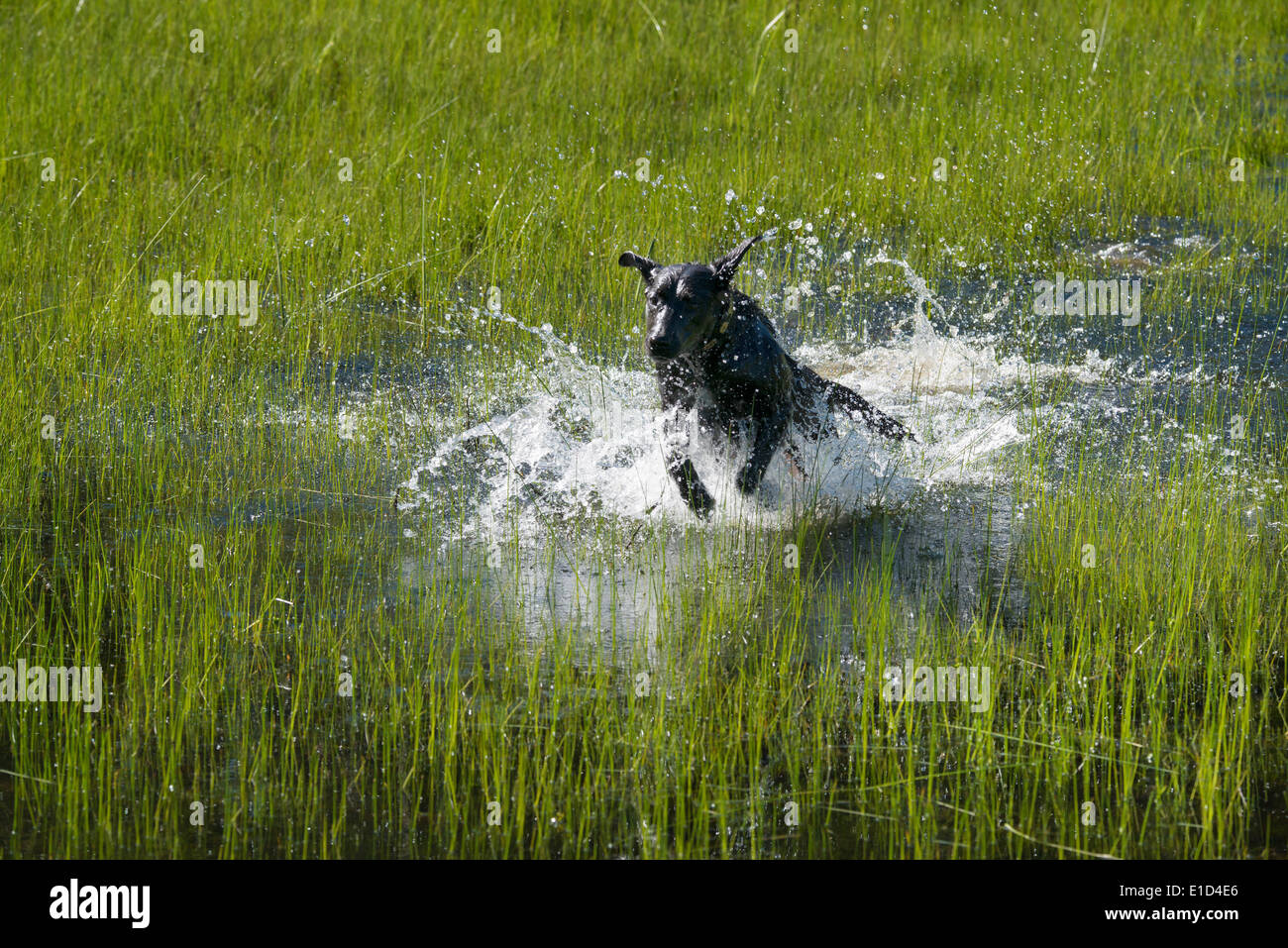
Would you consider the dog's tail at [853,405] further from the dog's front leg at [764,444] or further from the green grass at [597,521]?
the green grass at [597,521]

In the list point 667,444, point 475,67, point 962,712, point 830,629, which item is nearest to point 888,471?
point 667,444

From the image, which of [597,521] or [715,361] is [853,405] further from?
[597,521]

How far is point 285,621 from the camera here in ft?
16.9

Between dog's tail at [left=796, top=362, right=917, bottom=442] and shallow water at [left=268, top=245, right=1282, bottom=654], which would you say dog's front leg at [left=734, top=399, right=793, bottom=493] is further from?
dog's tail at [left=796, top=362, right=917, bottom=442]

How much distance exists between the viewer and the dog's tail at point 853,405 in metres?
7.05

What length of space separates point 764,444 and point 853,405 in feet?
2.64

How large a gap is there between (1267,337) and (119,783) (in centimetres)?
691

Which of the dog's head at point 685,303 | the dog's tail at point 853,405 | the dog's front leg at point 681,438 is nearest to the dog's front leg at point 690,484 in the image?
the dog's front leg at point 681,438

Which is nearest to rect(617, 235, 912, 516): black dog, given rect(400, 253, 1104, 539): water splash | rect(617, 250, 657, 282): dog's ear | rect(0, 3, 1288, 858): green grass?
rect(617, 250, 657, 282): dog's ear

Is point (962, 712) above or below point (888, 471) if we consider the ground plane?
below

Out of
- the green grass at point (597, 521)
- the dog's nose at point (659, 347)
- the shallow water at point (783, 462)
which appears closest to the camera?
the green grass at point (597, 521)

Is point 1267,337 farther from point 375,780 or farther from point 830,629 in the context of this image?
point 375,780

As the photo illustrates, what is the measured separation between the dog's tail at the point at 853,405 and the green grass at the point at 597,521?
66 cm
